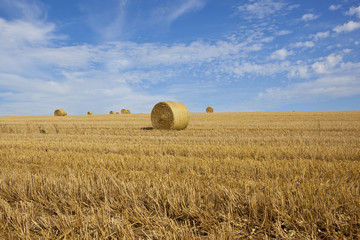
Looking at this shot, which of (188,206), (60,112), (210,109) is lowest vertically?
Answer: (188,206)

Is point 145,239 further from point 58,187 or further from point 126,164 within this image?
point 126,164

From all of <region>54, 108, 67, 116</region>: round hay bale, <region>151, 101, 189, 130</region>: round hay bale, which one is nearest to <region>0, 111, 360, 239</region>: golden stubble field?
<region>151, 101, 189, 130</region>: round hay bale

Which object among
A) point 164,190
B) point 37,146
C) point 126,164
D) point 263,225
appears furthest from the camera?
point 37,146

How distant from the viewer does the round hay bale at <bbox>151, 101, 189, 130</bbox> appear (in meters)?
13.6

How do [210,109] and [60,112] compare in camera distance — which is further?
[210,109]

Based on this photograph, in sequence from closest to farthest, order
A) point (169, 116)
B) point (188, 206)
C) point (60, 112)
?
point (188, 206)
point (169, 116)
point (60, 112)

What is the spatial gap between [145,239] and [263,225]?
1223 millimetres

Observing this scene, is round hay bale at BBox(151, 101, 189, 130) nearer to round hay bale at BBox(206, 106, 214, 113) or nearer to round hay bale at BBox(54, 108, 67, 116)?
round hay bale at BBox(206, 106, 214, 113)

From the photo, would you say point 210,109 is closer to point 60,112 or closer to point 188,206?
point 60,112

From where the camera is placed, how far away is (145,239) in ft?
7.75

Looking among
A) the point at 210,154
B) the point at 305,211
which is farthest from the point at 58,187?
the point at 210,154

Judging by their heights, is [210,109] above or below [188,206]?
above

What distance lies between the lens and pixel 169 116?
1365cm

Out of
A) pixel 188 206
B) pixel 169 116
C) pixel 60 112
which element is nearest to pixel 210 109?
pixel 60 112
